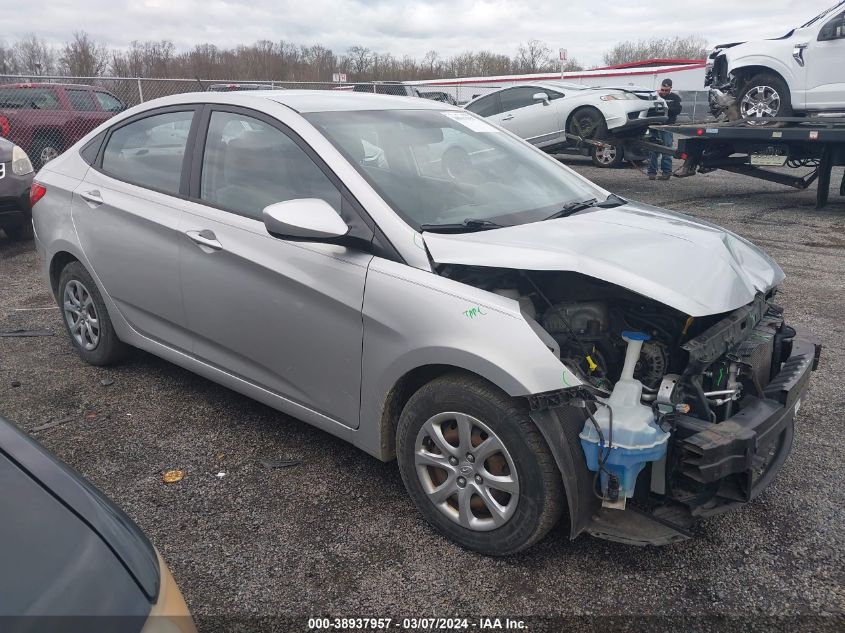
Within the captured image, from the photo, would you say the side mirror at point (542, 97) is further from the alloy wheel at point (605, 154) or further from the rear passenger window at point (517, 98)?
the alloy wheel at point (605, 154)

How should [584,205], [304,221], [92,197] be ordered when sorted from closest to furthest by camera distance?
1. [304,221]
2. [584,205]
3. [92,197]

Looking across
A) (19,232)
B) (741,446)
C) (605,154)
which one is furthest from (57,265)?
(605,154)

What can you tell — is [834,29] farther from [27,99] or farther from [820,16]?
[27,99]

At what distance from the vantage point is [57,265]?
451 centimetres

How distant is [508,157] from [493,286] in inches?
46.2

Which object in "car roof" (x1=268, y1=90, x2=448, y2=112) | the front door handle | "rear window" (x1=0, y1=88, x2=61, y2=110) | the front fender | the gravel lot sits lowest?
the gravel lot

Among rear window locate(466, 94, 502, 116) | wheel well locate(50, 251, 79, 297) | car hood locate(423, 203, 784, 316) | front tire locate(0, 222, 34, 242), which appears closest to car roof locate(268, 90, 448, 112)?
car hood locate(423, 203, 784, 316)

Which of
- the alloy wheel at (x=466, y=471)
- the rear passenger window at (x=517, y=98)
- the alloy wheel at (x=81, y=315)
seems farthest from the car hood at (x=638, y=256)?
the rear passenger window at (x=517, y=98)

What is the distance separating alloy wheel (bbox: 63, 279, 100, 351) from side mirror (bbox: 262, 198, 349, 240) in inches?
80.7

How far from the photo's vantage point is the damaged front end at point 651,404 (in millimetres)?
2434

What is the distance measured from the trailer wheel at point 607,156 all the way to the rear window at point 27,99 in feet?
34.1

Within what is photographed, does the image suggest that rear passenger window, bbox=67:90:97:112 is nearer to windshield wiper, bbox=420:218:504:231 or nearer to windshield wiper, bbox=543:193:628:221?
windshield wiper, bbox=543:193:628:221

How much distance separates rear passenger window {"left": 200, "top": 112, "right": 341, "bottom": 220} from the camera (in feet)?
10.4

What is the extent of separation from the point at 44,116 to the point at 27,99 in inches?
16.0
